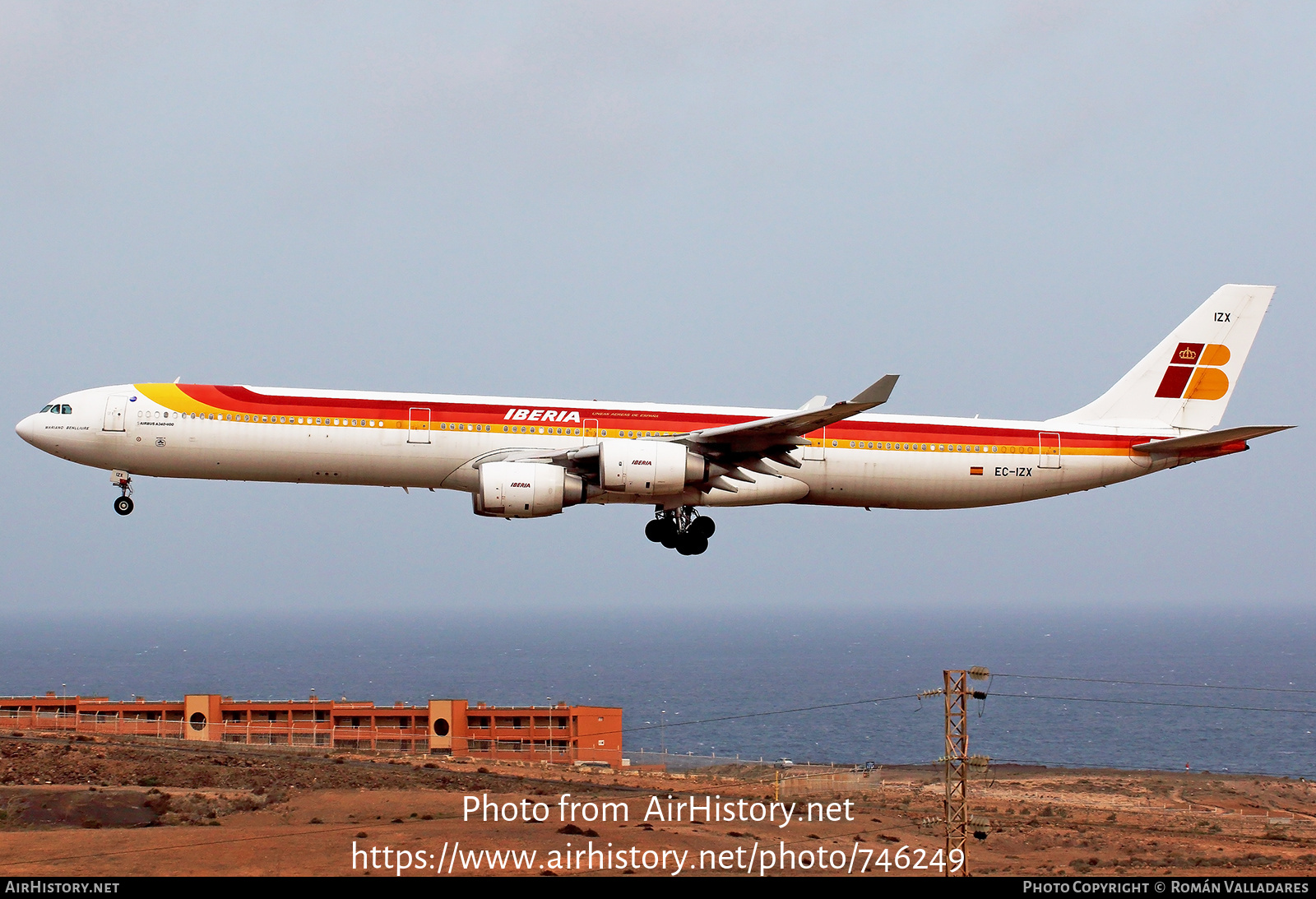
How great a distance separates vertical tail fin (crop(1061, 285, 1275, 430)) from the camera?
40.7 meters

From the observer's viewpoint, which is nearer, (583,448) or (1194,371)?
(583,448)

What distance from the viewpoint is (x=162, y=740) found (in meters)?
66.8

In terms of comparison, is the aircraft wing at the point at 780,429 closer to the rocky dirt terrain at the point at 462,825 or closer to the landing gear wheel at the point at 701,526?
the landing gear wheel at the point at 701,526

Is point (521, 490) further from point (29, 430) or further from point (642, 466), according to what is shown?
point (29, 430)

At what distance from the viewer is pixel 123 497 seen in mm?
36344

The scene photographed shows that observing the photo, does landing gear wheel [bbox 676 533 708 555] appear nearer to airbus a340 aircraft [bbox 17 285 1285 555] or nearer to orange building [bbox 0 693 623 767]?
airbus a340 aircraft [bbox 17 285 1285 555]

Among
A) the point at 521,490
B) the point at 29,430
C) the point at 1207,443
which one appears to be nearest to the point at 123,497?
the point at 29,430

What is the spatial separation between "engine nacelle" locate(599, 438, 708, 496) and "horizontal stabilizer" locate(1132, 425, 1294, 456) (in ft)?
51.3

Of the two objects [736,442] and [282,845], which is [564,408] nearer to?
[736,442]

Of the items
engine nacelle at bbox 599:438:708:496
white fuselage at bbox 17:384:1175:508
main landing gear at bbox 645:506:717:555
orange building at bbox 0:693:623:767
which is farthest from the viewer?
orange building at bbox 0:693:623:767

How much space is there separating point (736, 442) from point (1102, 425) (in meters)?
13.4

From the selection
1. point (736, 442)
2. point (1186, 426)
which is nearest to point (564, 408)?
point (736, 442)

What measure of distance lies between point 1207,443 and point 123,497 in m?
32.9

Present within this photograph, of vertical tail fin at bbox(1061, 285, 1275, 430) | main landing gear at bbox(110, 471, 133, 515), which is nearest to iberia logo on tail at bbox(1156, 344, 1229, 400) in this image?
vertical tail fin at bbox(1061, 285, 1275, 430)
